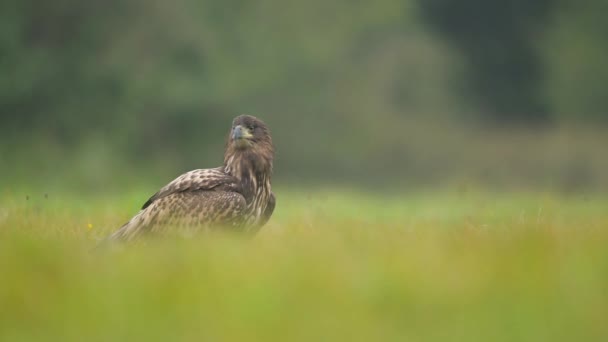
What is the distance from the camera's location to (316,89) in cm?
2756

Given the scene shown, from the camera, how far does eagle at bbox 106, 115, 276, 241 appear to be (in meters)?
6.39

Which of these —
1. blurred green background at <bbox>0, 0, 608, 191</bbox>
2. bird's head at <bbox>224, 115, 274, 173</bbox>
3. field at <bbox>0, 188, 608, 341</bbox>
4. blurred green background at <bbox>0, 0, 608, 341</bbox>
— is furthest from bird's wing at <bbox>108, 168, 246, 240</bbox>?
blurred green background at <bbox>0, 0, 608, 191</bbox>

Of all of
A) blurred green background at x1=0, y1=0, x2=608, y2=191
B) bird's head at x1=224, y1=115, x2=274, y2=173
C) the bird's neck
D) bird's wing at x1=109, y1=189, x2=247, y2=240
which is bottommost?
bird's wing at x1=109, y1=189, x2=247, y2=240

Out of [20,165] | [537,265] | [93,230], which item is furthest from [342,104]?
[537,265]

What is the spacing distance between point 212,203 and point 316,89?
21335 mm

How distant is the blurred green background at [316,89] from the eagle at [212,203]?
39.4 feet

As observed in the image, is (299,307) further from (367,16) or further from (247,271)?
(367,16)

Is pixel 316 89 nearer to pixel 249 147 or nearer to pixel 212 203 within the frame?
pixel 249 147

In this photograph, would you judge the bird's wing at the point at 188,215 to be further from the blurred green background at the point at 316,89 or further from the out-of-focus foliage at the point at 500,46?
the out-of-focus foliage at the point at 500,46

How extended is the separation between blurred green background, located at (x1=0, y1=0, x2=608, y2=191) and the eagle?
12.0 m

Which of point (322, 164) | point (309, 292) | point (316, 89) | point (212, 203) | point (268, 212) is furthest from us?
point (316, 89)

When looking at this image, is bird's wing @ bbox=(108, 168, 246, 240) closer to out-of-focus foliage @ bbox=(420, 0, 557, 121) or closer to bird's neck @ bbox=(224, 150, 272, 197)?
bird's neck @ bbox=(224, 150, 272, 197)

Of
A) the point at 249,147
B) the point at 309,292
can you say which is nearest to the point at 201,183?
the point at 249,147

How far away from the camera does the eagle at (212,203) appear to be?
6391 millimetres
